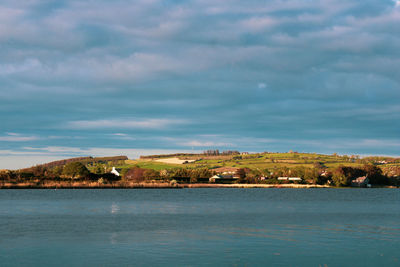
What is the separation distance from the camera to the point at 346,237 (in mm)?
42375

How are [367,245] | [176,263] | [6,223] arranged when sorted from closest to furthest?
1. [176,263]
2. [367,245]
3. [6,223]

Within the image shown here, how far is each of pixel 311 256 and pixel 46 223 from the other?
3188 centimetres

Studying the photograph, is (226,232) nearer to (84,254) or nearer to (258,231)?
(258,231)

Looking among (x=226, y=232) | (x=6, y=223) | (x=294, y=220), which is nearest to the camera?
(x=226, y=232)

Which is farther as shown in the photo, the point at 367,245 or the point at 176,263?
the point at 367,245

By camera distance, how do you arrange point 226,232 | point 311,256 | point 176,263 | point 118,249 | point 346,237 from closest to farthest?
point 176,263
point 311,256
point 118,249
point 346,237
point 226,232

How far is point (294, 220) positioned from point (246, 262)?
29116 millimetres

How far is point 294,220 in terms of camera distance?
58.1m

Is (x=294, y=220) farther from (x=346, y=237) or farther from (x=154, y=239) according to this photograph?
(x=154, y=239)

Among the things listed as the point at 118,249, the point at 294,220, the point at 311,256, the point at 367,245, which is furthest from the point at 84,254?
the point at 294,220

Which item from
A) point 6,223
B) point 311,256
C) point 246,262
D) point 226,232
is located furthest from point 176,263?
point 6,223

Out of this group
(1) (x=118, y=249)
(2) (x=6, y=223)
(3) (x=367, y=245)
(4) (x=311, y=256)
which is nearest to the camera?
(4) (x=311, y=256)

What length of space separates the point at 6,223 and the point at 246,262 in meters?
32.3

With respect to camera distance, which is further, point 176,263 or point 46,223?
point 46,223
